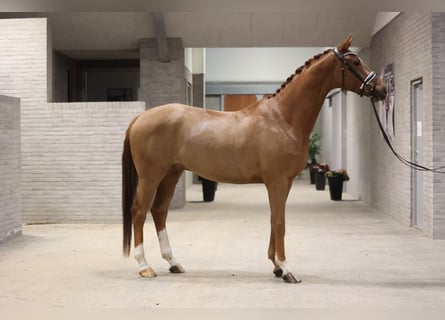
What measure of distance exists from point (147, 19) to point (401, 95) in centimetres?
435

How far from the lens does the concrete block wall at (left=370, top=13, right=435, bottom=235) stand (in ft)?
23.9

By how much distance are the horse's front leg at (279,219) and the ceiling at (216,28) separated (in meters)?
5.58

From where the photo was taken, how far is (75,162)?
879 centimetres

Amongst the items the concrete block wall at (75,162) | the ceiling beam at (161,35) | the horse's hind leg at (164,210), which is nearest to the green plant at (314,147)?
the ceiling beam at (161,35)

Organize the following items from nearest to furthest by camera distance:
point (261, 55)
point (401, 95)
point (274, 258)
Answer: point (274, 258)
point (401, 95)
point (261, 55)

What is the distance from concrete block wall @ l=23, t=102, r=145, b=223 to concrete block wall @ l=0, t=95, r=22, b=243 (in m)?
1.10

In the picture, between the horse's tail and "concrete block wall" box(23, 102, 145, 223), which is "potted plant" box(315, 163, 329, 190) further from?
the horse's tail

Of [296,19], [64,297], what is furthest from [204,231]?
[296,19]

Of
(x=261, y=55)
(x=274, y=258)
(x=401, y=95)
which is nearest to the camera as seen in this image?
(x=274, y=258)

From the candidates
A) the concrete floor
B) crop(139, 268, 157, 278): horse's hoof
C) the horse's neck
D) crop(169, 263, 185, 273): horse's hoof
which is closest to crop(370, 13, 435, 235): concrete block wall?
the concrete floor

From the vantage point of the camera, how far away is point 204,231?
25.8ft

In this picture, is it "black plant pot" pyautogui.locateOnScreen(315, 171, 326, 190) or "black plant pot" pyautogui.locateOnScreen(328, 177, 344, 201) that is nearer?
"black plant pot" pyautogui.locateOnScreen(328, 177, 344, 201)

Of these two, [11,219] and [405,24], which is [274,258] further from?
[405,24]

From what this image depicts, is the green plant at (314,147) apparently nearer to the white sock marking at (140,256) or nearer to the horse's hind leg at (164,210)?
the horse's hind leg at (164,210)
